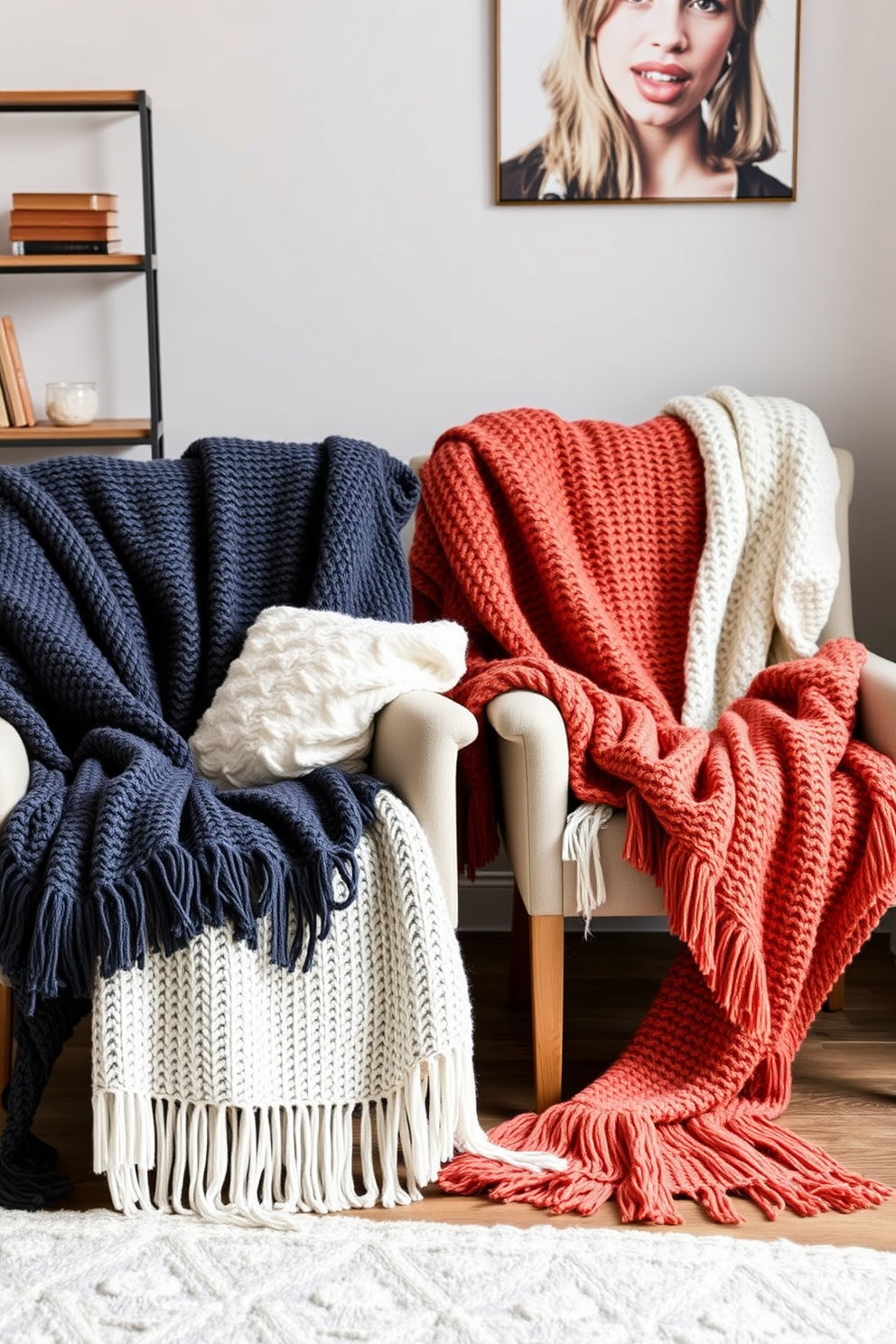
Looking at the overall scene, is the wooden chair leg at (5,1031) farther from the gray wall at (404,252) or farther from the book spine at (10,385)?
the gray wall at (404,252)

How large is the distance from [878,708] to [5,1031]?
137 cm

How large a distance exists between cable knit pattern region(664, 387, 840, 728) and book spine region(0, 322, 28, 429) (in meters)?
1.25

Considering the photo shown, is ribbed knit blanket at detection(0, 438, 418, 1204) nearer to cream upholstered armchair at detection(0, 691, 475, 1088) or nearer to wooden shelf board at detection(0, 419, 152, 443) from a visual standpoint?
cream upholstered armchair at detection(0, 691, 475, 1088)

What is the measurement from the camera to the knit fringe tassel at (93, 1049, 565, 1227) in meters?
1.67

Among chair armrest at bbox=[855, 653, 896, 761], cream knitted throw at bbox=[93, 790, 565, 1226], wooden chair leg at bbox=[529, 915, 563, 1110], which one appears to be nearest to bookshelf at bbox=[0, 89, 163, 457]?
cream knitted throw at bbox=[93, 790, 565, 1226]

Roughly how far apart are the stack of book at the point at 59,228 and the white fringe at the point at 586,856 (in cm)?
140

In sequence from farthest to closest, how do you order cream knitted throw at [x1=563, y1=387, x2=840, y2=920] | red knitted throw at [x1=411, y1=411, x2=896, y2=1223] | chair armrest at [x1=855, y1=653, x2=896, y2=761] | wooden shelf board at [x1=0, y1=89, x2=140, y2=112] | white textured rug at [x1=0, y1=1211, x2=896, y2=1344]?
wooden shelf board at [x1=0, y1=89, x2=140, y2=112], cream knitted throw at [x1=563, y1=387, x2=840, y2=920], chair armrest at [x1=855, y1=653, x2=896, y2=761], red knitted throw at [x1=411, y1=411, x2=896, y2=1223], white textured rug at [x1=0, y1=1211, x2=896, y2=1344]

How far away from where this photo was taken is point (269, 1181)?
1.69 m

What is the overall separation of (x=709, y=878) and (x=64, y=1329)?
0.95 metres

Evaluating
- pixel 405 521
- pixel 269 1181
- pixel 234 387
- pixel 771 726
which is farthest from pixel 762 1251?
pixel 234 387

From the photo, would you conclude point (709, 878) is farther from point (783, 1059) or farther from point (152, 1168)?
point (152, 1168)

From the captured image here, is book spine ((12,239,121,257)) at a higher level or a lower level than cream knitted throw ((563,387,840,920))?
higher

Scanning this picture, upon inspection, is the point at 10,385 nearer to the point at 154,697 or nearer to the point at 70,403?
the point at 70,403

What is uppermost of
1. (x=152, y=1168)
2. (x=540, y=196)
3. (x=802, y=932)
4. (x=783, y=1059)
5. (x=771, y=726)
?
(x=540, y=196)
